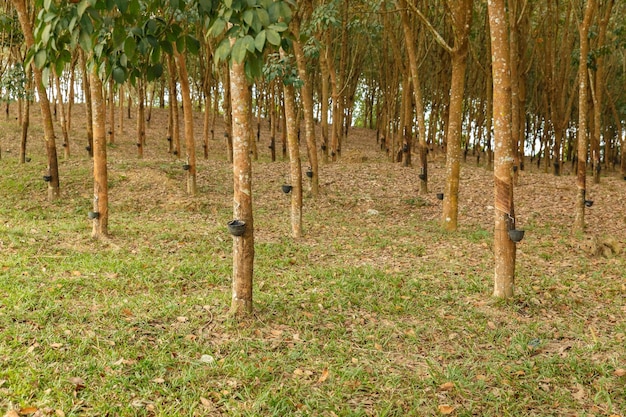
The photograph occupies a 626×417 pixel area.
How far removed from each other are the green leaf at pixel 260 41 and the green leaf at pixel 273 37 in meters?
0.02

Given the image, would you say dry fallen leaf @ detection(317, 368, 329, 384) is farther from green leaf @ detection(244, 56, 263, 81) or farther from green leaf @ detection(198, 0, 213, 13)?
green leaf @ detection(198, 0, 213, 13)

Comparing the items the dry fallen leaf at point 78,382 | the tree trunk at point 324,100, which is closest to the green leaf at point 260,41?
the dry fallen leaf at point 78,382

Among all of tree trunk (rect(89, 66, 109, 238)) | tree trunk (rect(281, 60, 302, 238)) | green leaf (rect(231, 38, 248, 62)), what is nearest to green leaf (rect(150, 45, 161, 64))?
green leaf (rect(231, 38, 248, 62))

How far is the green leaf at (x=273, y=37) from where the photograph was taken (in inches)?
86.4

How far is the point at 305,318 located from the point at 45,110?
8.23 metres

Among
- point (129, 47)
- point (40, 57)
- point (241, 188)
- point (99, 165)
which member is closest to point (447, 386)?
point (241, 188)

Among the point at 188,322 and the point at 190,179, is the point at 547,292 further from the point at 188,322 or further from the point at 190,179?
the point at 190,179

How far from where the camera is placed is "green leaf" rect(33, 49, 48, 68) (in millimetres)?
2546

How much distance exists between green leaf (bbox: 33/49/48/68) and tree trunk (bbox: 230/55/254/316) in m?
2.16

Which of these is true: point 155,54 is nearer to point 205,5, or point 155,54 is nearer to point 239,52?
point 205,5

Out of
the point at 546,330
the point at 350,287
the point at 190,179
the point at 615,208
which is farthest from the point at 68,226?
the point at 615,208

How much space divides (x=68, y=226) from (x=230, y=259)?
3.69 m

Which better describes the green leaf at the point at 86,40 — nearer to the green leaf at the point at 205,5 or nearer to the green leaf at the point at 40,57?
the green leaf at the point at 40,57

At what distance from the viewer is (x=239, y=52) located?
2.29m
